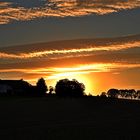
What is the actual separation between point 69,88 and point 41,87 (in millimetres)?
8024

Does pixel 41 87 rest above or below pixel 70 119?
above

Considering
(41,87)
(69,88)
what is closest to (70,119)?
(69,88)

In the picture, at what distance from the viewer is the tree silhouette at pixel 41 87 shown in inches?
3841

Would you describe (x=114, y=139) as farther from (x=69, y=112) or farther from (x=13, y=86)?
(x=13, y=86)

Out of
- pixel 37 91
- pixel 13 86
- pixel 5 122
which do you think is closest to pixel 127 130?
pixel 5 122

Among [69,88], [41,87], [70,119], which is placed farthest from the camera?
[41,87]

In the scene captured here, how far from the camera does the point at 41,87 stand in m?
99.2

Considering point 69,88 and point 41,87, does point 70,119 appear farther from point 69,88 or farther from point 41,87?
point 41,87

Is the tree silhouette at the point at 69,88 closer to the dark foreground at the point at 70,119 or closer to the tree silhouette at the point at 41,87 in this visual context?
the tree silhouette at the point at 41,87

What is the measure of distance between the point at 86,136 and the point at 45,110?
28.5m

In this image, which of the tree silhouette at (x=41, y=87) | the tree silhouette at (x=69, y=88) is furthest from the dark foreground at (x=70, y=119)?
the tree silhouette at (x=41, y=87)

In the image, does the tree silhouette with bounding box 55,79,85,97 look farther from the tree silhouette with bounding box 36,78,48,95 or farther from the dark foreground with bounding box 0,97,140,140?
the dark foreground with bounding box 0,97,140,140

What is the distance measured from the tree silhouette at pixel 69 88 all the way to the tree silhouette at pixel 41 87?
417 cm

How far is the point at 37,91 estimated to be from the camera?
97.6 meters
